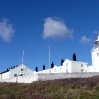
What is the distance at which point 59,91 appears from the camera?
28.1m

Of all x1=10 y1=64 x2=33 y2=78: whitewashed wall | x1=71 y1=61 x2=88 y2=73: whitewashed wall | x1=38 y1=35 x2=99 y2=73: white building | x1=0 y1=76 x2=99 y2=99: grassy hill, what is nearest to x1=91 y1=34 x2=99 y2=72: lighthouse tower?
x1=38 y1=35 x2=99 y2=73: white building

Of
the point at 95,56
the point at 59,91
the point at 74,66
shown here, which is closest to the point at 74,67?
the point at 74,66

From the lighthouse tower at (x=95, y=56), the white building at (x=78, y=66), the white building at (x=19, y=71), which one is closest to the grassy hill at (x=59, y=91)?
the lighthouse tower at (x=95, y=56)

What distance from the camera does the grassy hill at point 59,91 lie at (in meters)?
24.2

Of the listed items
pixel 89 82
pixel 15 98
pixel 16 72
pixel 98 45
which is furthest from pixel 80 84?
pixel 16 72

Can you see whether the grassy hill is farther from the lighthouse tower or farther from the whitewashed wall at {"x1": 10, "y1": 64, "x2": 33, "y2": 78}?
the whitewashed wall at {"x1": 10, "y1": 64, "x2": 33, "y2": 78}

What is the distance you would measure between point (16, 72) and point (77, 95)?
46.5 m

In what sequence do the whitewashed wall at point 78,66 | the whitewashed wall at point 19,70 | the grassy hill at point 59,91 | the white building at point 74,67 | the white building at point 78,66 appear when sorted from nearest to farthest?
1. the grassy hill at point 59,91
2. the white building at point 74,67
3. the white building at point 78,66
4. the whitewashed wall at point 78,66
5. the whitewashed wall at point 19,70

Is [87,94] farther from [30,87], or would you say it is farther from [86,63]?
[86,63]

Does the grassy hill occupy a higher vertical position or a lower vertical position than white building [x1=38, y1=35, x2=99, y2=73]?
lower

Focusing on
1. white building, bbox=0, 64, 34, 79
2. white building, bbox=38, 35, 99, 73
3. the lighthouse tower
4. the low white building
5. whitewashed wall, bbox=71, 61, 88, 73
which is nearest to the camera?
the lighthouse tower

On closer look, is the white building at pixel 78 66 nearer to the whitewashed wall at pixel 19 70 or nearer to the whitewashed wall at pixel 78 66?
→ the whitewashed wall at pixel 78 66

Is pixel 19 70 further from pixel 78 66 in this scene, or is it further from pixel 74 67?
pixel 78 66

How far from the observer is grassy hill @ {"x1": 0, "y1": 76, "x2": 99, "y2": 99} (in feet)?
79.6
